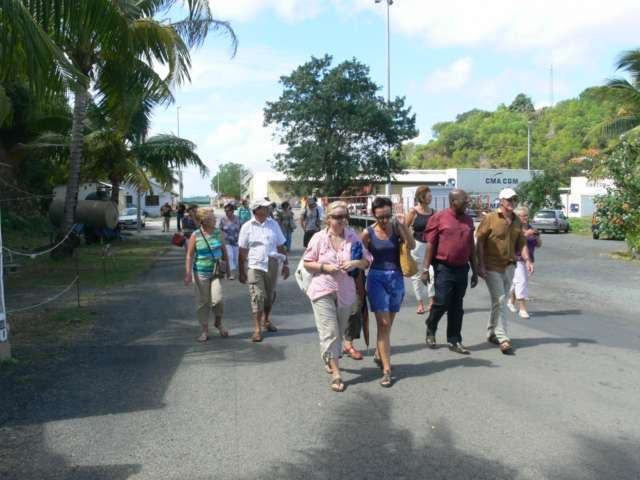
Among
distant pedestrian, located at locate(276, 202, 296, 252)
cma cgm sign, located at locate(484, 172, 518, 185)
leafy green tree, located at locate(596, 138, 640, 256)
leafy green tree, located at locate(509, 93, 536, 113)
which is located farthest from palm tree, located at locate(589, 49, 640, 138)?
leafy green tree, located at locate(509, 93, 536, 113)

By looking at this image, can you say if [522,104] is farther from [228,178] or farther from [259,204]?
[259,204]

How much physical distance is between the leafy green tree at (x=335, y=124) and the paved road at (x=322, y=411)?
3653 cm

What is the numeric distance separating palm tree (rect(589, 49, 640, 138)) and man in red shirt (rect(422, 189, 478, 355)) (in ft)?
64.4

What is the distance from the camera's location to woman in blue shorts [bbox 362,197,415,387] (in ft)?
20.4

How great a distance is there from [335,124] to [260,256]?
38.0 metres

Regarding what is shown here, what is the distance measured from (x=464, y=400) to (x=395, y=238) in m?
1.58

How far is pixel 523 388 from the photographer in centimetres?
599

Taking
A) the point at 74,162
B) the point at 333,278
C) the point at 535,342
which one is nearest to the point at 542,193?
the point at 74,162

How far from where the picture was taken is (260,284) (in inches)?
318

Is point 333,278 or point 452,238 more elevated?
point 452,238

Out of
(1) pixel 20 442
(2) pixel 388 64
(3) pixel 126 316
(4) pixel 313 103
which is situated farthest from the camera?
(4) pixel 313 103

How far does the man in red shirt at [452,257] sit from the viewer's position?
707cm

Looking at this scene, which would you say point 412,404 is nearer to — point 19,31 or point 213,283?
point 213,283

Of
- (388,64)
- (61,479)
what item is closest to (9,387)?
(61,479)
